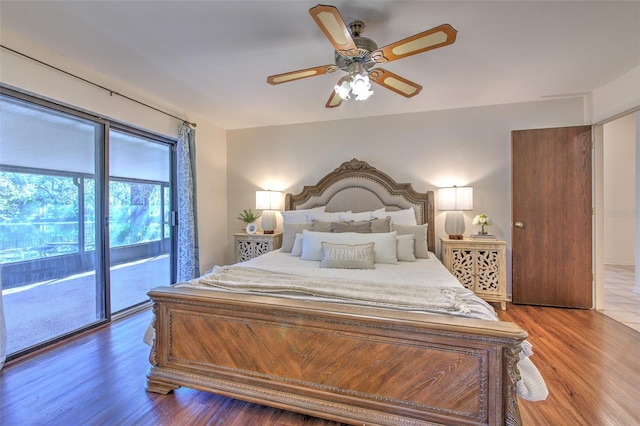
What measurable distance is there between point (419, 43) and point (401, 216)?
211 centimetres

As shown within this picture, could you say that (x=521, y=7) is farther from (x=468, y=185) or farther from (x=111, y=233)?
(x=111, y=233)

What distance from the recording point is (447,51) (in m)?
2.30

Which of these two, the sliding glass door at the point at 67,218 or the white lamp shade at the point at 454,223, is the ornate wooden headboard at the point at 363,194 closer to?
the white lamp shade at the point at 454,223

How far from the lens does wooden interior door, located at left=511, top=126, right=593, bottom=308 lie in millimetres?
3221

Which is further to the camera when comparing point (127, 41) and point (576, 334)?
point (576, 334)

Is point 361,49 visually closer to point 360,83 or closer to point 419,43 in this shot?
point 360,83

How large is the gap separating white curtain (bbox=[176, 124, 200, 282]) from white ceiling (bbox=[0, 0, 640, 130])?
0.59m

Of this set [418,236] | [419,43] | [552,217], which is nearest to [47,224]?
[419,43]

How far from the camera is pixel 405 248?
9.30ft

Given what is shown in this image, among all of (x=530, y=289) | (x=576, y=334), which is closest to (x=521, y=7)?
(x=576, y=334)

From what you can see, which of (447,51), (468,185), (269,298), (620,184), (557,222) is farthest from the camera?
(620,184)

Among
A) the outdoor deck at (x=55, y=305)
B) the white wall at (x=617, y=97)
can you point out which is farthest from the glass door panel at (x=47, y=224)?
the white wall at (x=617, y=97)

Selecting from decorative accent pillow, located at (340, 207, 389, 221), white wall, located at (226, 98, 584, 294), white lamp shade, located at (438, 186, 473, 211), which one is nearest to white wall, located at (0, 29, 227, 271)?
white wall, located at (226, 98, 584, 294)

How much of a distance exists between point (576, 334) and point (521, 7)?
8.99 feet
